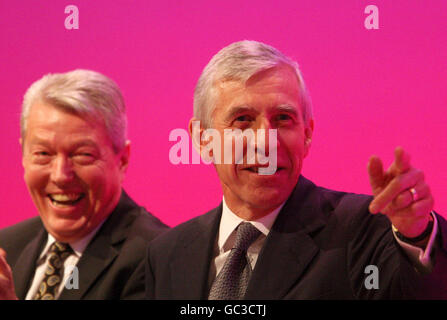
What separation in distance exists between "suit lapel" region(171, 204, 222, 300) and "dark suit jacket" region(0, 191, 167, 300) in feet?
0.52

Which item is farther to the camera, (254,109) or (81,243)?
(81,243)

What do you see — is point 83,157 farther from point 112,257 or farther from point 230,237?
point 230,237

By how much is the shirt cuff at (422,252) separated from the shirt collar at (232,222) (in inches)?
18.6

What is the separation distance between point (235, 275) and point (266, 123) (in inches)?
20.8

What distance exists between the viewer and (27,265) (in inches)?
85.7

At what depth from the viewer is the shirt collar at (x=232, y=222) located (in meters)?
1.91

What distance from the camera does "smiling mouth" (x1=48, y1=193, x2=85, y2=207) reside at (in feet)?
6.93

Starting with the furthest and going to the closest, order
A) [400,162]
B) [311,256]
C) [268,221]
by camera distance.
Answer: [268,221]
[311,256]
[400,162]

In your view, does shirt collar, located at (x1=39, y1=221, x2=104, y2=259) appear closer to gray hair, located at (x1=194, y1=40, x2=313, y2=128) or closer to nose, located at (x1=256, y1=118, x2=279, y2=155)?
gray hair, located at (x1=194, y1=40, x2=313, y2=128)

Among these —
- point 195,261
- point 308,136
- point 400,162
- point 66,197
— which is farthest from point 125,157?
point 400,162

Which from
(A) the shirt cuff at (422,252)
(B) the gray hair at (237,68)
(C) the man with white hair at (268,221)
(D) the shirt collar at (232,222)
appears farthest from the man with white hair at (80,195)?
(A) the shirt cuff at (422,252)

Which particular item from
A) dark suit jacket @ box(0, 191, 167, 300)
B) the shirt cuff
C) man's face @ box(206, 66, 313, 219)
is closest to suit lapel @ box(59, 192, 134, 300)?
dark suit jacket @ box(0, 191, 167, 300)

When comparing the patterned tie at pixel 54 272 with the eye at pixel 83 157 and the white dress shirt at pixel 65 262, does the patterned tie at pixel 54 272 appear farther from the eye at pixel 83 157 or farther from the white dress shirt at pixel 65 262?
the eye at pixel 83 157
